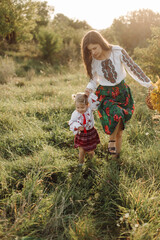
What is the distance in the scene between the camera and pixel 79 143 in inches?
102

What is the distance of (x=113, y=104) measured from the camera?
95.1 inches

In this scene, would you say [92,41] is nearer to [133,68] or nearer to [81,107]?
[133,68]

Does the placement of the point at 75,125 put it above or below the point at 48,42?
below

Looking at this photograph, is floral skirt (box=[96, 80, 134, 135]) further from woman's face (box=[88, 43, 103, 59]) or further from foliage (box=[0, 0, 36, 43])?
foliage (box=[0, 0, 36, 43])

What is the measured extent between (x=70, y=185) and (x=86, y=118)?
89 cm

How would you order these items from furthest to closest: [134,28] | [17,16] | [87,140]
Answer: [134,28] → [17,16] → [87,140]

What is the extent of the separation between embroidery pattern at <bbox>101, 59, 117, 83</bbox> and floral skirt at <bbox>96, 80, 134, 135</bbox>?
4.8 inches

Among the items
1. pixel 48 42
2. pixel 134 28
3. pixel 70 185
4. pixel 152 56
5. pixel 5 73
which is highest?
pixel 134 28

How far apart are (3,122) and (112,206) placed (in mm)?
2594

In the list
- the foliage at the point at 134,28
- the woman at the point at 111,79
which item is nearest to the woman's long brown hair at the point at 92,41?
the woman at the point at 111,79

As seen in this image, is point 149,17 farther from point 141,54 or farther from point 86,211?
point 86,211

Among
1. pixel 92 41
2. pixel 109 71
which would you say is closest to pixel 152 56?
pixel 109 71

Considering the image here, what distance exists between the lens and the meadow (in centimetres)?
169

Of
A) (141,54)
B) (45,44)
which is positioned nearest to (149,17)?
(45,44)
